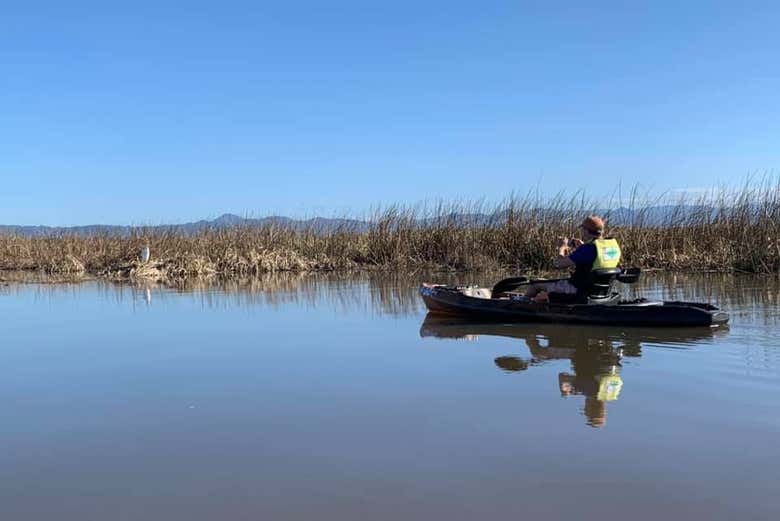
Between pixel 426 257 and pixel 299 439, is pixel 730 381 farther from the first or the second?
pixel 426 257

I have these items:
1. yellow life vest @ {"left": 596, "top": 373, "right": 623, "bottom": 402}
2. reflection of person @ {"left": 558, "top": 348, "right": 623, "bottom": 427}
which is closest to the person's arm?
reflection of person @ {"left": 558, "top": 348, "right": 623, "bottom": 427}

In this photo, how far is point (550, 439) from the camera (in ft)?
13.3

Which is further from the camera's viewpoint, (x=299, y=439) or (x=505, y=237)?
(x=505, y=237)

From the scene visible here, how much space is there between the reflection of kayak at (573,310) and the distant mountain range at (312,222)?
27.4ft

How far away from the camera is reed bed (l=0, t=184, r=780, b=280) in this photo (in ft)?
49.8

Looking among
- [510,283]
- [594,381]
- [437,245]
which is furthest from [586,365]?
[437,245]

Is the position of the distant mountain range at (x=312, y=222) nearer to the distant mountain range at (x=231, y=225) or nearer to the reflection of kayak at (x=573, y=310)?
the distant mountain range at (x=231, y=225)

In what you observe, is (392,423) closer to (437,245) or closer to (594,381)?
(594,381)

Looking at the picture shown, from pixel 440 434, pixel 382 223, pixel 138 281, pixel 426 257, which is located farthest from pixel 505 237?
pixel 440 434

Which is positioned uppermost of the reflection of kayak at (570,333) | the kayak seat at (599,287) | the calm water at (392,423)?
the kayak seat at (599,287)

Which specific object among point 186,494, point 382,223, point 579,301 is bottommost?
point 186,494

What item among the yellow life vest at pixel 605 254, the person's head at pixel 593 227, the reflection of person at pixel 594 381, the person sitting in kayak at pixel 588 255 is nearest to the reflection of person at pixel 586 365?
the reflection of person at pixel 594 381

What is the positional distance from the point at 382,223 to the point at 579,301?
10463 millimetres

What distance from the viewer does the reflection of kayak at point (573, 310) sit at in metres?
7.71
